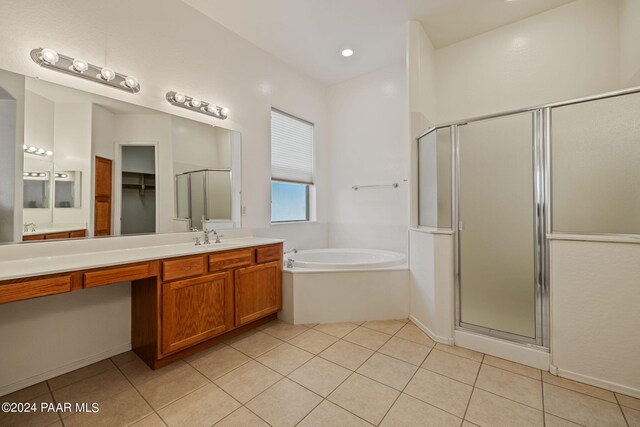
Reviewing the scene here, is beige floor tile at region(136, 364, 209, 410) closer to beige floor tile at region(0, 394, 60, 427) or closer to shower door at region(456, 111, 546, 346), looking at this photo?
beige floor tile at region(0, 394, 60, 427)

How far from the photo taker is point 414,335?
2324mm

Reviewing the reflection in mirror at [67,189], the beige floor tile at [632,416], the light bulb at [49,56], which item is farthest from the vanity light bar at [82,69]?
the beige floor tile at [632,416]

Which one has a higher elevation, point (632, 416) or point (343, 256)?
point (343, 256)

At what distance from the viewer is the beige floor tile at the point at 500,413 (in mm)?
1356

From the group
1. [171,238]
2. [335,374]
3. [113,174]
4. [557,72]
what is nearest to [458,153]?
[557,72]

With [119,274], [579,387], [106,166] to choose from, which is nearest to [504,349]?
[579,387]

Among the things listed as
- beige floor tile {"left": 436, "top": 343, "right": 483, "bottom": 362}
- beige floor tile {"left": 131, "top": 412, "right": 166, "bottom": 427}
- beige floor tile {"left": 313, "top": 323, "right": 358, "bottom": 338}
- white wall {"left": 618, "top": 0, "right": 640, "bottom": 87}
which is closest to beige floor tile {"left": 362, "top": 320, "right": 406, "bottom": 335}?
beige floor tile {"left": 313, "top": 323, "right": 358, "bottom": 338}

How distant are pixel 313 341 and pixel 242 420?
91cm

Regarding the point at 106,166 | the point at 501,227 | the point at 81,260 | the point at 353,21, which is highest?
the point at 353,21

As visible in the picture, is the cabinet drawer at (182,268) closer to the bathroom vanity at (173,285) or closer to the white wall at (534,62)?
the bathroom vanity at (173,285)

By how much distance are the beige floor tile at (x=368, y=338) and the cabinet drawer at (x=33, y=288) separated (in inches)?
76.8

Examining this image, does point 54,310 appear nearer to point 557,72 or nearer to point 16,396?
point 16,396

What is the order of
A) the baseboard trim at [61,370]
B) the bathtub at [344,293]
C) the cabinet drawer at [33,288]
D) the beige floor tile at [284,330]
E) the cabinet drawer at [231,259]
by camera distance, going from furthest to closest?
Result: 1. the bathtub at [344,293]
2. the beige floor tile at [284,330]
3. the cabinet drawer at [231,259]
4. the baseboard trim at [61,370]
5. the cabinet drawer at [33,288]

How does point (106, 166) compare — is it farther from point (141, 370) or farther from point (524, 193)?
point (524, 193)
